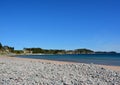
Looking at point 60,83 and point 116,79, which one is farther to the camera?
point 116,79

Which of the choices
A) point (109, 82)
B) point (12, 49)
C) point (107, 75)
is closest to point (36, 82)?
point (109, 82)

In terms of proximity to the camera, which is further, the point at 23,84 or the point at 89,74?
the point at 89,74

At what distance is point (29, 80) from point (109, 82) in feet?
12.1

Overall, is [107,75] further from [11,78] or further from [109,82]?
[11,78]

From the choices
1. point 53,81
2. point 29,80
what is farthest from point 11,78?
point 53,81

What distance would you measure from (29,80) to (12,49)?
181921mm

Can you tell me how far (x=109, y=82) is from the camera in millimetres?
12125

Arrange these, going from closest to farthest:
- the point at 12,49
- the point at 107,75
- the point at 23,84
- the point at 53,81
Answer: the point at 23,84 < the point at 53,81 < the point at 107,75 < the point at 12,49

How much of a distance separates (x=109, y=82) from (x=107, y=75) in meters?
2.00

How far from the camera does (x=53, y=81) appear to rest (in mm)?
11906

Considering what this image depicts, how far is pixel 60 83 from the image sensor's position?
1138 centimetres

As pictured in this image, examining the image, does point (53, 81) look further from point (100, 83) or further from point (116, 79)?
point (116, 79)

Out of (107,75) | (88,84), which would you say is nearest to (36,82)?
(88,84)

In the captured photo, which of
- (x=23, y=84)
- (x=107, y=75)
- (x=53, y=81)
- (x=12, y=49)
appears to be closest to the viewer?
(x=23, y=84)
